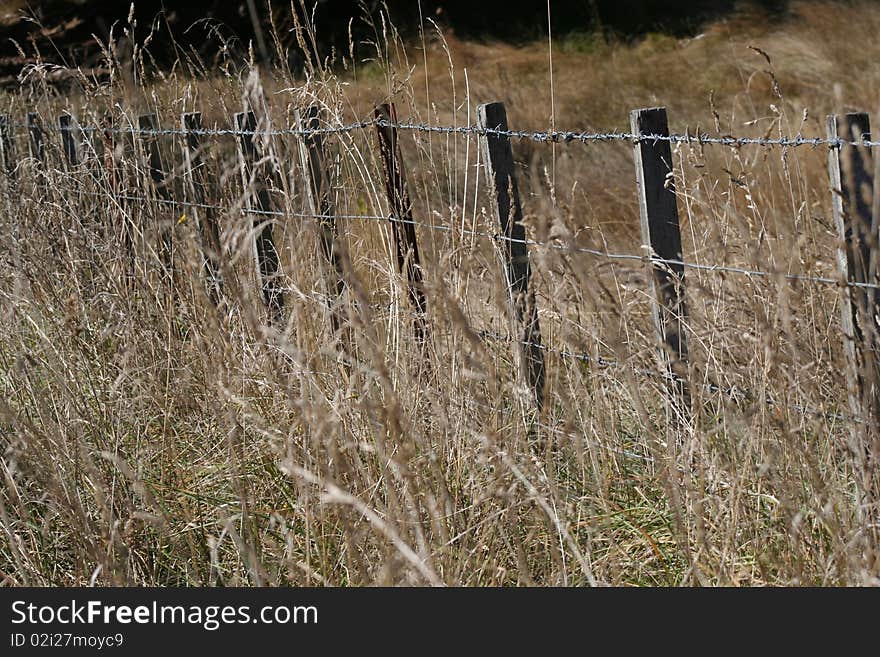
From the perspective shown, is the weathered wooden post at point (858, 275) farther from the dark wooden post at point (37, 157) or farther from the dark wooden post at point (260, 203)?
the dark wooden post at point (37, 157)

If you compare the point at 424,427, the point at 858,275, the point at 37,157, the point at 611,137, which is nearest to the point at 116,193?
the point at 37,157

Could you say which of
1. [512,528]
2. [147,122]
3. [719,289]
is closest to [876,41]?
[147,122]

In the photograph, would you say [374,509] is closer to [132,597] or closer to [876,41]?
[132,597]

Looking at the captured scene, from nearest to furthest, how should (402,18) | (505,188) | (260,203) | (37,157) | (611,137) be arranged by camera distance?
(611,137) → (505,188) → (260,203) → (37,157) → (402,18)

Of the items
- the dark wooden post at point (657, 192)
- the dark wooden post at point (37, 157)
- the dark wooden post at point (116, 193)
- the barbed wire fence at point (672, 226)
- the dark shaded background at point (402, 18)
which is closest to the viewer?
the barbed wire fence at point (672, 226)

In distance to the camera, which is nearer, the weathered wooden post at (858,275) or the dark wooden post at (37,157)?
the weathered wooden post at (858,275)

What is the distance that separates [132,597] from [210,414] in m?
1.01

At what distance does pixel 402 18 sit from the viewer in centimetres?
1551

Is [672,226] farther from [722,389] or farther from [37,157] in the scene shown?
[37,157]

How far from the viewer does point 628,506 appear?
2.58 m

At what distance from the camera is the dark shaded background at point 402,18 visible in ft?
46.9

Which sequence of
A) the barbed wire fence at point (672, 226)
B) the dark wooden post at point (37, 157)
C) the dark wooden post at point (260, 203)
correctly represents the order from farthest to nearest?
the dark wooden post at point (260, 203), the dark wooden post at point (37, 157), the barbed wire fence at point (672, 226)

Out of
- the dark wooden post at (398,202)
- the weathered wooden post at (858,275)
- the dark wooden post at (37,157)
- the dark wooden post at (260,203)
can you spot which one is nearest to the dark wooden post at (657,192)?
the weathered wooden post at (858,275)

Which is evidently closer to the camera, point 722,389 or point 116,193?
point 722,389
